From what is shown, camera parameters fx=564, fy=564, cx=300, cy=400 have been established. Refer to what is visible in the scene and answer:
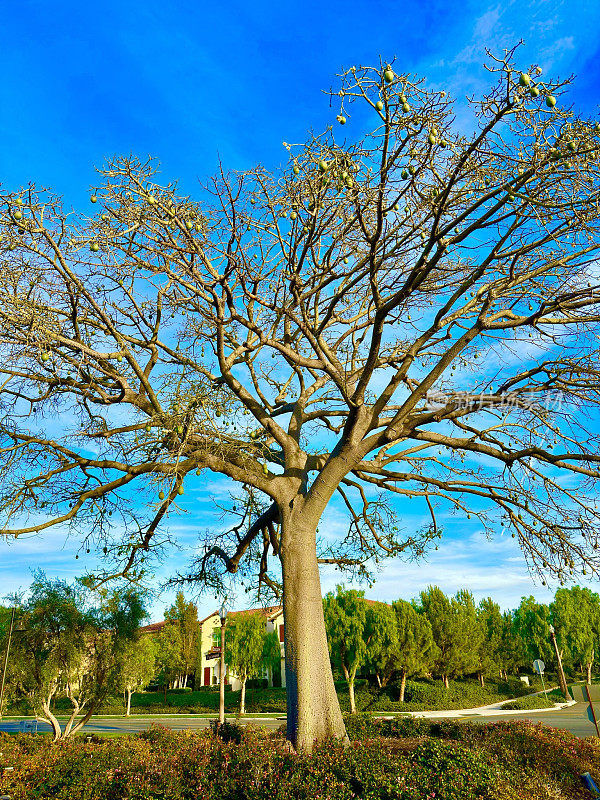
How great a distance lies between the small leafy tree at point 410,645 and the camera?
3441cm

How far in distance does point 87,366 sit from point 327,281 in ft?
13.5

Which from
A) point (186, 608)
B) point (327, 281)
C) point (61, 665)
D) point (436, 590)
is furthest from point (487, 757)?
point (186, 608)

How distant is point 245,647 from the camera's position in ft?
124

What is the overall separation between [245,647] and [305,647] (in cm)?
3240

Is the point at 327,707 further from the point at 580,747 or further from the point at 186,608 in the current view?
the point at 186,608

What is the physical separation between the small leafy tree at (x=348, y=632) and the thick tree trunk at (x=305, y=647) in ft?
85.8

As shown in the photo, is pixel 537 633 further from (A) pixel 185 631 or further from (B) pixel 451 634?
(A) pixel 185 631

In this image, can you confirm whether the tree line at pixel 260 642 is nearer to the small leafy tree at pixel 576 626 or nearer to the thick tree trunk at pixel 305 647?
the small leafy tree at pixel 576 626

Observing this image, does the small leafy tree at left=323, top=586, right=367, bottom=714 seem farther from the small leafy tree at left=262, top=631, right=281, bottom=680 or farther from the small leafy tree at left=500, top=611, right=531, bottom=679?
the small leafy tree at left=500, top=611, right=531, bottom=679

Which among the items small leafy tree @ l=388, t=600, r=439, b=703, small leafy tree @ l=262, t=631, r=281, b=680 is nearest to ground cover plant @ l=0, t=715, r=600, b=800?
small leafy tree @ l=388, t=600, r=439, b=703

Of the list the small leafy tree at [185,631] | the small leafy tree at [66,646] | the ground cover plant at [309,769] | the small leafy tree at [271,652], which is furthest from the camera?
the small leafy tree at [185,631]

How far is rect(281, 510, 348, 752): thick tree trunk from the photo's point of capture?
7.90 m

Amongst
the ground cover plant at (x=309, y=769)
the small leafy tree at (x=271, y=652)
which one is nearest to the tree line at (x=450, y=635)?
the small leafy tree at (x=271, y=652)

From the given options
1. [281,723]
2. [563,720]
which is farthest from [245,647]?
[563,720]
